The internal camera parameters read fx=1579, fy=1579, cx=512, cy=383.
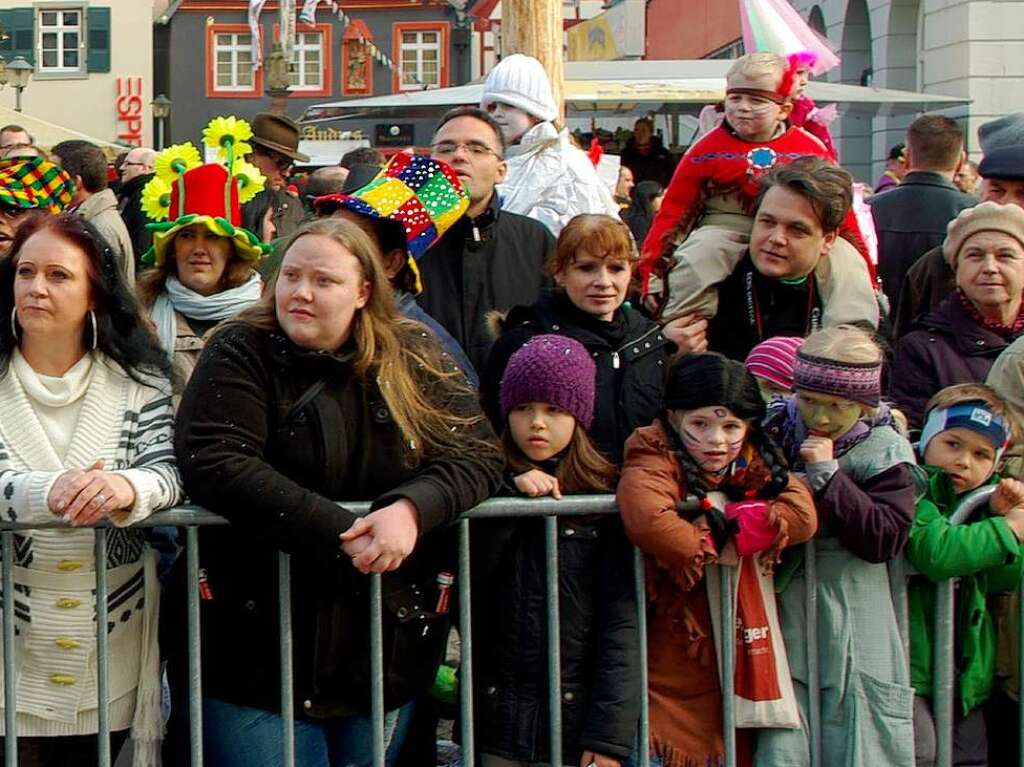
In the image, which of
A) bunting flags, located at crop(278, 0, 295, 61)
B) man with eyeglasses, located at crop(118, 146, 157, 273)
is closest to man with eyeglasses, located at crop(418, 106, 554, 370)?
man with eyeglasses, located at crop(118, 146, 157, 273)

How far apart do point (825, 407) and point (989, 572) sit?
602 mm

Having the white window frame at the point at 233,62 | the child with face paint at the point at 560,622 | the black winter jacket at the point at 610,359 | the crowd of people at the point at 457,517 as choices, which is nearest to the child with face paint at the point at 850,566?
the crowd of people at the point at 457,517

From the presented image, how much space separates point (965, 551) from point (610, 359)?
3.67ft

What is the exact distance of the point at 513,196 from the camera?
6160 millimetres

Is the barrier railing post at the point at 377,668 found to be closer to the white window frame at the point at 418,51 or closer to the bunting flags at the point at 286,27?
the bunting flags at the point at 286,27

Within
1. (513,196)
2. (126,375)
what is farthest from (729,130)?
(126,375)

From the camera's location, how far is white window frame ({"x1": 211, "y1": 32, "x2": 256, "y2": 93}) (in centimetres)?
5116

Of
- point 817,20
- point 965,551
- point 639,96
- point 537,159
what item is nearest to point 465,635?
point 965,551

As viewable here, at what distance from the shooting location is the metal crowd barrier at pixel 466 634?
372cm

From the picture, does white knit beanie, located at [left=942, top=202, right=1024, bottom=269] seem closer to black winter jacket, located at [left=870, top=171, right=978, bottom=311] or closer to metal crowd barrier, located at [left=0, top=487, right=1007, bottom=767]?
metal crowd barrier, located at [left=0, top=487, right=1007, bottom=767]

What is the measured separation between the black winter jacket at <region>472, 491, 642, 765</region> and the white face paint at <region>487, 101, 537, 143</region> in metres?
2.67

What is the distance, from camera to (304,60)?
5116 centimetres

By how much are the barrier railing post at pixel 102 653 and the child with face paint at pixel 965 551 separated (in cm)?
199

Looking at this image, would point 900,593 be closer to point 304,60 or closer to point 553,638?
point 553,638
